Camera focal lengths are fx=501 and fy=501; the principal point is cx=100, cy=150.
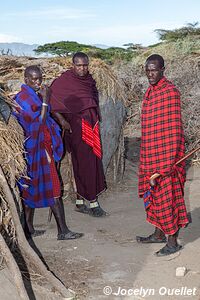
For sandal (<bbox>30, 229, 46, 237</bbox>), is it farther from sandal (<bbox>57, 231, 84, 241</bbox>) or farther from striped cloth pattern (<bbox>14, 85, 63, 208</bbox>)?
striped cloth pattern (<bbox>14, 85, 63, 208</bbox>)

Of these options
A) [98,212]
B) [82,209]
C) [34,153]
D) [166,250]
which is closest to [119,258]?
[166,250]

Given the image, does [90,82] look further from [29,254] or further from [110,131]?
[29,254]

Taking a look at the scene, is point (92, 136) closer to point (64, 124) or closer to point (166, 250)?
point (64, 124)

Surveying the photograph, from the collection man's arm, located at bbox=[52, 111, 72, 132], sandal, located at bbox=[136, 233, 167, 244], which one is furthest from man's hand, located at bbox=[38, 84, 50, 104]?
sandal, located at bbox=[136, 233, 167, 244]

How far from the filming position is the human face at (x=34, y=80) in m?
4.79

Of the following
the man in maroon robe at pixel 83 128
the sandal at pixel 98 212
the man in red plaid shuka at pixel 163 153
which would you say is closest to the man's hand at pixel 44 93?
the man in red plaid shuka at pixel 163 153

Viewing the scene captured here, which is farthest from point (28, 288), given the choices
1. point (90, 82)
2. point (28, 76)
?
point (90, 82)

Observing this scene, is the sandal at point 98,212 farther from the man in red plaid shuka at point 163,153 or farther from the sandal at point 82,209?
the man in red plaid shuka at point 163,153

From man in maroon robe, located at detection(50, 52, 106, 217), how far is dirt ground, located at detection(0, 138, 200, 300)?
0.35m

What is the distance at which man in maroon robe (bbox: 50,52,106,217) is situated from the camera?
6.08 metres

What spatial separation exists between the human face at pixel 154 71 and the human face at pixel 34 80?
106 centimetres

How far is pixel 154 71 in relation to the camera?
4.45 metres

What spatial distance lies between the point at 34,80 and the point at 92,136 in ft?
5.02

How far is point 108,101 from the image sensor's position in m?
7.15
